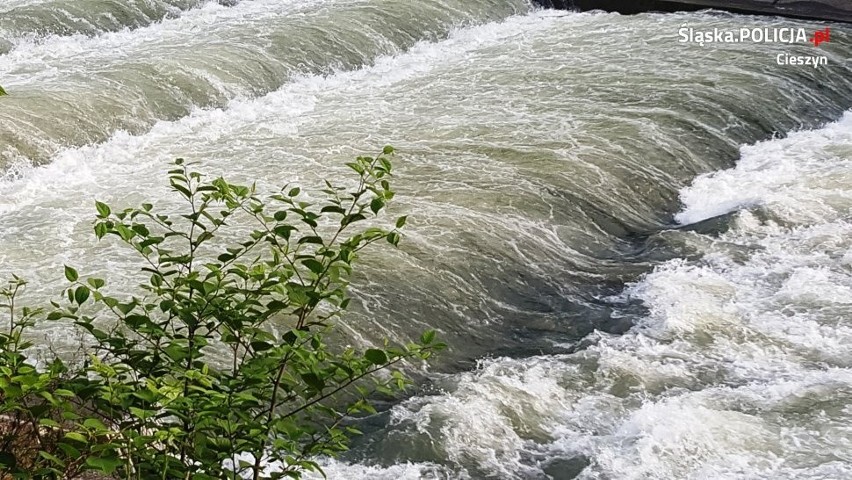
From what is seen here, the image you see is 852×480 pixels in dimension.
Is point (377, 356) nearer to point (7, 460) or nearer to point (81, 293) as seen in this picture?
point (81, 293)

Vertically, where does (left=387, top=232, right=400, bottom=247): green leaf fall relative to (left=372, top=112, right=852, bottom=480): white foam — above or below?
above

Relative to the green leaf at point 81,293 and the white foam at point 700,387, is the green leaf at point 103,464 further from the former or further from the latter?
the white foam at point 700,387

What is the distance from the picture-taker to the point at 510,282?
6.52 metres

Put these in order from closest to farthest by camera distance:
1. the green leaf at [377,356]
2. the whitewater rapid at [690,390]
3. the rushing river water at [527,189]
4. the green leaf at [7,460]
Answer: the green leaf at [7,460] → the green leaf at [377,356] → the whitewater rapid at [690,390] → the rushing river water at [527,189]

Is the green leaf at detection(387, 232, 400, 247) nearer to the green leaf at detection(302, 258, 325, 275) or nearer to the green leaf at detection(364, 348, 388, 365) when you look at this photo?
the green leaf at detection(302, 258, 325, 275)

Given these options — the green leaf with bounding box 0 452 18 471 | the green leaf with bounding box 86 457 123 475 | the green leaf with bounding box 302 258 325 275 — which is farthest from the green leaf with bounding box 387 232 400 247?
the green leaf with bounding box 0 452 18 471

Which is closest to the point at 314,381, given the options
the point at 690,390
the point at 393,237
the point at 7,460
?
the point at 393,237

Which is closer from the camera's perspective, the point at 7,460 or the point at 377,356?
the point at 7,460

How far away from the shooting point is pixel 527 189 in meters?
7.60

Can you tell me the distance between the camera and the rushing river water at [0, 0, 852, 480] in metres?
5.05

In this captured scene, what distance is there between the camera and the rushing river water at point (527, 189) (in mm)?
5051

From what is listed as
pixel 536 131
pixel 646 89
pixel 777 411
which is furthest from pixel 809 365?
pixel 646 89

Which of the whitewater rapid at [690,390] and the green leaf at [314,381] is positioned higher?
the green leaf at [314,381]

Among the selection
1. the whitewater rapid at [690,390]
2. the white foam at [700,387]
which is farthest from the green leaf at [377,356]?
the white foam at [700,387]
